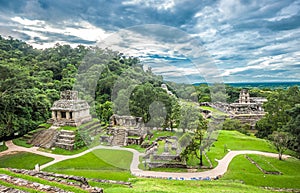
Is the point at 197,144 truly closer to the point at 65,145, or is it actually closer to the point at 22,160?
the point at 65,145

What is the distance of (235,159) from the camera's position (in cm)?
1983

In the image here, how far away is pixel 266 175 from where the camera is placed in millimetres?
16297

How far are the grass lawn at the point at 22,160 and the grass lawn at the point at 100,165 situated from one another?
1.95 metres

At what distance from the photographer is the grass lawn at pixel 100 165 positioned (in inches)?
619

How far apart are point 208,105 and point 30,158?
131 feet

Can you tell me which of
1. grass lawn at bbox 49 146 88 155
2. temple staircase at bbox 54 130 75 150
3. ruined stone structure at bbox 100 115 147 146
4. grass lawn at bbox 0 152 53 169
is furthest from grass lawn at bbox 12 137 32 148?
ruined stone structure at bbox 100 115 147 146

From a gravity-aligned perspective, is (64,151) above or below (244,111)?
below

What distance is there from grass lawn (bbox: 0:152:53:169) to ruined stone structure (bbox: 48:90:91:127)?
676cm

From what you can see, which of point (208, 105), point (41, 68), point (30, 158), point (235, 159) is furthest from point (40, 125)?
point (208, 105)

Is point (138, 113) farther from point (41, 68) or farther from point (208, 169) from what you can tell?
point (41, 68)

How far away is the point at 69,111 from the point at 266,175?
22.5m

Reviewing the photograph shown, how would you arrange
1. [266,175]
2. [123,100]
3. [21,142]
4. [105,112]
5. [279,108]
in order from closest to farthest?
[266,175] → [21,142] → [279,108] → [123,100] → [105,112]

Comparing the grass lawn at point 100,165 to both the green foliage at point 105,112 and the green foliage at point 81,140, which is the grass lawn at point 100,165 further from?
the green foliage at point 105,112

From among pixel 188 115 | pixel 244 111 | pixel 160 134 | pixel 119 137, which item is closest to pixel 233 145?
pixel 188 115
